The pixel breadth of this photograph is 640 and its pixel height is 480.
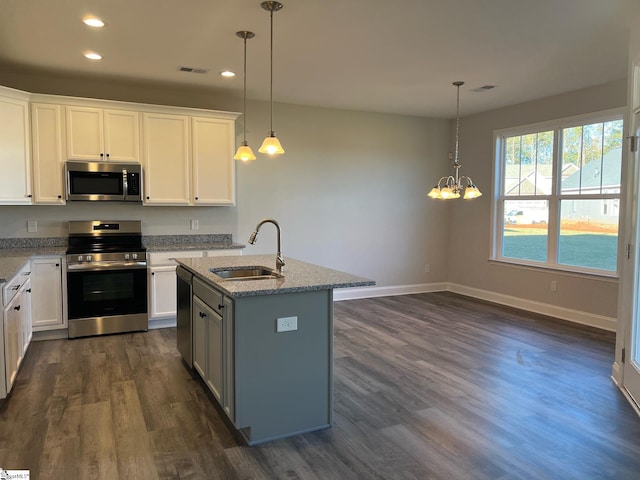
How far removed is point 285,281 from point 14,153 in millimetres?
3296

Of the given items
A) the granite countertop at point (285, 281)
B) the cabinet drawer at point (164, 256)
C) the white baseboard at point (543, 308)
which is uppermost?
the granite countertop at point (285, 281)

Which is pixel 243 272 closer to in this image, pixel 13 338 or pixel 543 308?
pixel 13 338

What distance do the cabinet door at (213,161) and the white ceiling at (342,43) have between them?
0.44 metres

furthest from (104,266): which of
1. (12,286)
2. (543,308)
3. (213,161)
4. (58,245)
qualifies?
(543,308)

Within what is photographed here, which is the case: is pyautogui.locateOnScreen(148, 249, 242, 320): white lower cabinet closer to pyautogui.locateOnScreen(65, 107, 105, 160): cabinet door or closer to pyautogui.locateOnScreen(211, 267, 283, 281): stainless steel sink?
pyautogui.locateOnScreen(65, 107, 105, 160): cabinet door

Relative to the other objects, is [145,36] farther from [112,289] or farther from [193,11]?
[112,289]

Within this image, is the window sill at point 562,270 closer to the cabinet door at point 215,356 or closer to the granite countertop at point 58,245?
the granite countertop at point 58,245

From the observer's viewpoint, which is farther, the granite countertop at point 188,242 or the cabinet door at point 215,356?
the granite countertop at point 188,242

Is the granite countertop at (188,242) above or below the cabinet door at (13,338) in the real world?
above

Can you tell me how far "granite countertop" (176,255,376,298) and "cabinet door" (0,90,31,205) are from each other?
210cm

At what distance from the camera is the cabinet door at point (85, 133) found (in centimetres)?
477

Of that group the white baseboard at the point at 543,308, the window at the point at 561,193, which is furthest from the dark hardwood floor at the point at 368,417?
the window at the point at 561,193

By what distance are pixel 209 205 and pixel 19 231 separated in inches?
75.8

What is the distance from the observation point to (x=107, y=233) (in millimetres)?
5164
